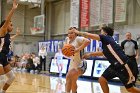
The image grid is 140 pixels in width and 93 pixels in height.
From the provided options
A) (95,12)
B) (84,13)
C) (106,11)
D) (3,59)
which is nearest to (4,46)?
(3,59)

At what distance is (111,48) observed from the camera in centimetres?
618

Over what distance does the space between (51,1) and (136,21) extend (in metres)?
13.7

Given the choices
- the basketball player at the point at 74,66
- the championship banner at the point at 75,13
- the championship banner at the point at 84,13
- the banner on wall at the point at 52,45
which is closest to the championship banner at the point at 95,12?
the championship banner at the point at 84,13

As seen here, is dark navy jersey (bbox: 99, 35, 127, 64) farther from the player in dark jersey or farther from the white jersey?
the white jersey

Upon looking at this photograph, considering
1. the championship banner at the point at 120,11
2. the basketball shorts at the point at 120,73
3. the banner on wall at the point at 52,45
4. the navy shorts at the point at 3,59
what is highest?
the championship banner at the point at 120,11

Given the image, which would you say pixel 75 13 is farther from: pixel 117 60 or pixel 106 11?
pixel 117 60

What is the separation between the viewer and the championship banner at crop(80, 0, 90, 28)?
2005 centimetres

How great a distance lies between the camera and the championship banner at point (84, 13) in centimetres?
2005

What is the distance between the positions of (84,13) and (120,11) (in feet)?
10.3

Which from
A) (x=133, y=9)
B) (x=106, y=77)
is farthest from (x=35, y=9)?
(x=106, y=77)

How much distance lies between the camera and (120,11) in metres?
17.7

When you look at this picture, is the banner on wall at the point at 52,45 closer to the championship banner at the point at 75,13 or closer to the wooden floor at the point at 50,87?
the championship banner at the point at 75,13

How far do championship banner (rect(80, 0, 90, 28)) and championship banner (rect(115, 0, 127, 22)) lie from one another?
264 cm

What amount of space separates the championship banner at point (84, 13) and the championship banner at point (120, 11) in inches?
104
